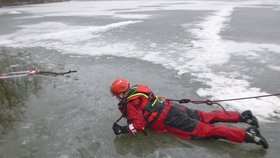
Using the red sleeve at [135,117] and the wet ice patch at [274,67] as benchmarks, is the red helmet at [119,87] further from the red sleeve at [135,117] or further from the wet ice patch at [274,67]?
the wet ice patch at [274,67]

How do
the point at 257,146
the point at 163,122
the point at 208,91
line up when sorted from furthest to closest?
the point at 208,91 → the point at 163,122 → the point at 257,146

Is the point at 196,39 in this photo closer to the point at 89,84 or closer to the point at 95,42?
the point at 95,42

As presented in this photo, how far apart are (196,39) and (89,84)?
5.44 meters

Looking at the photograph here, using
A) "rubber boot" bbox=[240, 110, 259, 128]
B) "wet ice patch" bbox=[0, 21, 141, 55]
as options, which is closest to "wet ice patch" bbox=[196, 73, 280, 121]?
"rubber boot" bbox=[240, 110, 259, 128]

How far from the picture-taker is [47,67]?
300 inches

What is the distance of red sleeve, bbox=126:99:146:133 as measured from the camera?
12.7 ft

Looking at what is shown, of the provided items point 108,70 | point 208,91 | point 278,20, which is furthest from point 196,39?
point 278,20

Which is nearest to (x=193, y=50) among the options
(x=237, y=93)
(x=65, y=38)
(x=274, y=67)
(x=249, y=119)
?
(x=274, y=67)

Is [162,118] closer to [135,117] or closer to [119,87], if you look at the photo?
[135,117]

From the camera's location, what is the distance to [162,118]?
397 cm

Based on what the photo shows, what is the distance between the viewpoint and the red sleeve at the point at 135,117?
3.86 m

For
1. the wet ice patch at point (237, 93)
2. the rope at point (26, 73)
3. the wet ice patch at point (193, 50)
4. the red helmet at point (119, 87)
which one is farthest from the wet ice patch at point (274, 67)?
the rope at point (26, 73)

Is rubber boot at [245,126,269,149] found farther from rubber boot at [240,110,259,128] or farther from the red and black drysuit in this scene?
rubber boot at [240,110,259,128]

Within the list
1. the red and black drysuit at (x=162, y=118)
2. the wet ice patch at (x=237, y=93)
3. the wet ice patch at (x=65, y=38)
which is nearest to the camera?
the red and black drysuit at (x=162, y=118)
